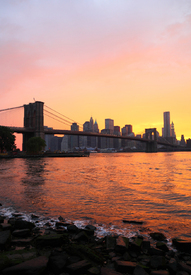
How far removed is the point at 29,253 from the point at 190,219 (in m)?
6.29

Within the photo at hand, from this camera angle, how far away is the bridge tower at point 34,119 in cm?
9874

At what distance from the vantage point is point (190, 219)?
835cm

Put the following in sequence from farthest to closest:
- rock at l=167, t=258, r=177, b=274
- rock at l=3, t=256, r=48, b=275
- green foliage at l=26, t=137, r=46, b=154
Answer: green foliage at l=26, t=137, r=46, b=154
rock at l=167, t=258, r=177, b=274
rock at l=3, t=256, r=48, b=275

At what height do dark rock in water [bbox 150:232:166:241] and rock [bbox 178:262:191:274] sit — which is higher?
rock [bbox 178:262:191:274]

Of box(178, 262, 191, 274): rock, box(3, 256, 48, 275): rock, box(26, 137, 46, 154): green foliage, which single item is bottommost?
box(178, 262, 191, 274): rock

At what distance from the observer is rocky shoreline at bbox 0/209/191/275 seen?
414 cm

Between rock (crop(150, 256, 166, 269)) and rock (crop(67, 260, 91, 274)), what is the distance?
1.34 meters

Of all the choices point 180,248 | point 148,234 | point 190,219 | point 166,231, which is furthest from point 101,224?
point 190,219

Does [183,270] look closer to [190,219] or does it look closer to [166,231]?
[166,231]

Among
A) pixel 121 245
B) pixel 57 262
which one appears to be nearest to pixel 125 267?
pixel 121 245

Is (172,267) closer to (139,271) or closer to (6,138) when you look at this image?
(139,271)

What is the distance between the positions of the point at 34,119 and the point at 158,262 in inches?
4160

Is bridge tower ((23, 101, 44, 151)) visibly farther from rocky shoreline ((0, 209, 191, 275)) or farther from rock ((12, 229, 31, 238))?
rocky shoreline ((0, 209, 191, 275))

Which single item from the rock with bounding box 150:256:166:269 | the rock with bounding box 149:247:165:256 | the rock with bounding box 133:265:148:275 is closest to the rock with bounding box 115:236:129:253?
the rock with bounding box 149:247:165:256
